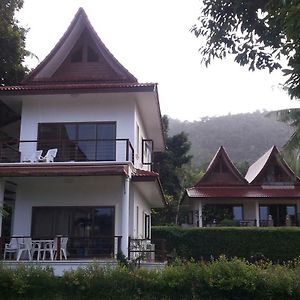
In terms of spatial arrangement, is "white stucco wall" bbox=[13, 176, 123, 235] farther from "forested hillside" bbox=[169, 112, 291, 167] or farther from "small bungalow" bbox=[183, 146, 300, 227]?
"forested hillside" bbox=[169, 112, 291, 167]

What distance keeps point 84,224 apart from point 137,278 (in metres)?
6.06

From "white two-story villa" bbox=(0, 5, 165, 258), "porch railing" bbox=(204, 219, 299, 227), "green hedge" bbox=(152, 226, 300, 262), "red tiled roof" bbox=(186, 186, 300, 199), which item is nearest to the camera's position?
"white two-story villa" bbox=(0, 5, 165, 258)

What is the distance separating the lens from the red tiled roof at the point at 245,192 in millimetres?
31498

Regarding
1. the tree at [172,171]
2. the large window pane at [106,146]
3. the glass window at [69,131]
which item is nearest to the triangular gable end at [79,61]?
the glass window at [69,131]

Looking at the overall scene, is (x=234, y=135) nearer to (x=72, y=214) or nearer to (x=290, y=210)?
(x=290, y=210)

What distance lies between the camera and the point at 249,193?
32.0 metres

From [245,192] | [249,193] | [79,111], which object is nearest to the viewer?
[79,111]

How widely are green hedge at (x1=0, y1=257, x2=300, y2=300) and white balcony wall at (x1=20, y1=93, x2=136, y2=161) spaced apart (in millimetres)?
7114

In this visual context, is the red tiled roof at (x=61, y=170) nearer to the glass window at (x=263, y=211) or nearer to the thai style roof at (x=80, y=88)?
the thai style roof at (x=80, y=88)

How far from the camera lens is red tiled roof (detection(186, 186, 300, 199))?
31.5m

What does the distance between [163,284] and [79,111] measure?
904 centimetres

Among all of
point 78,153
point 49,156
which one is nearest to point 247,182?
point 78,153

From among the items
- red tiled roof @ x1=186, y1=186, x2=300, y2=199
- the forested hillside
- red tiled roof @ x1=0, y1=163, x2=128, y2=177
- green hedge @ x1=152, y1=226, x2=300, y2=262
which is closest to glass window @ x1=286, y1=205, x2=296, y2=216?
red tiled roof @ x1=186, y1=186, x2=300, y2=199

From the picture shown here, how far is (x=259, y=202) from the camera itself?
3294 cm
